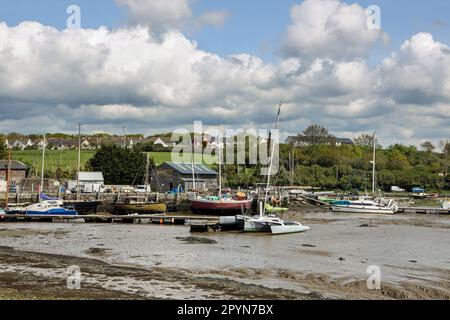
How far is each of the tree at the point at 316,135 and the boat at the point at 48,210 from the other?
5089 inches

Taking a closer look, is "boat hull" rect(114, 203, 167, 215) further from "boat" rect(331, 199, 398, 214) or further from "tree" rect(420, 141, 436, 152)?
"tree" rect(420, 141, 436, 152)

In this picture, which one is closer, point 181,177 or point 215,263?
point 215,263

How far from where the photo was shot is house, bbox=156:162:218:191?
101 m

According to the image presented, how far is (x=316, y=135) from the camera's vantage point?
188125 mm

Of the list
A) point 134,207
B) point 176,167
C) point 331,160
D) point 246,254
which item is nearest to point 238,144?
point 331,160

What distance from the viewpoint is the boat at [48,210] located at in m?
62.8

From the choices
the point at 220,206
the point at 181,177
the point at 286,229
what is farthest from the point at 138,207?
the point at 286,229

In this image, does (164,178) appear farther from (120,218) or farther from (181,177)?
(120,218)

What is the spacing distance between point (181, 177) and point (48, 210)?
3880cm

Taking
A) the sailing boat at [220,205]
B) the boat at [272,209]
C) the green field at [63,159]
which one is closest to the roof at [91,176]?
the green field at [63,159]

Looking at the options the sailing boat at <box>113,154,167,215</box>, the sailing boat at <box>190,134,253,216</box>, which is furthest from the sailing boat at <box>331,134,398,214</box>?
the sailing boat at <box>113,154,167,215</box>

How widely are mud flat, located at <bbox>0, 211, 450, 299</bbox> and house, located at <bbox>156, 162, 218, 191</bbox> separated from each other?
43032mm

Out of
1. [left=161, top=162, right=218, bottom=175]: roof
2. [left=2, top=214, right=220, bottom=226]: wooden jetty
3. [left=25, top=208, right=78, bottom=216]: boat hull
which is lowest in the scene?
[left=2, top=214, right=220, bottom=226]: wooden jetty
